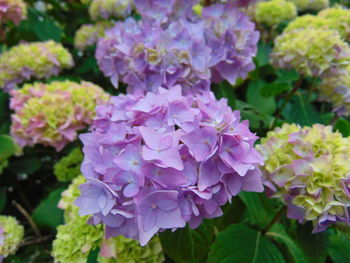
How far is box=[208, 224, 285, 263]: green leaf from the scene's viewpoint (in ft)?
2.63

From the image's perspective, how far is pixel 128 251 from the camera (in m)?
0.87

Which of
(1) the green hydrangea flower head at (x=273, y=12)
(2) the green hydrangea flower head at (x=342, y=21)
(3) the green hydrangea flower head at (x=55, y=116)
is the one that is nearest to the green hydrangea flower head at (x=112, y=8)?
(1) the green hydrangea flower head at (x=273, y=12)

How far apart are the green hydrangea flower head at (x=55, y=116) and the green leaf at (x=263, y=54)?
28.5 inches

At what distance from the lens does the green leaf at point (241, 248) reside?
80cm

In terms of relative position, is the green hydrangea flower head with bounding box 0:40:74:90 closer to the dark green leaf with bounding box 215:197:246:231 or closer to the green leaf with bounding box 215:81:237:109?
the green leaf with bounding box 215:81:237:109

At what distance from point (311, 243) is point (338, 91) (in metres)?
0.46

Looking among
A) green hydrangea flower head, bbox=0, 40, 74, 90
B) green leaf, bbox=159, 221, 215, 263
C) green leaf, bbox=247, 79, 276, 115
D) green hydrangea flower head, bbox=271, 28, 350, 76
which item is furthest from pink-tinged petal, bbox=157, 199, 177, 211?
green hydrangea flower head, bbox=0, 40, 74, 90

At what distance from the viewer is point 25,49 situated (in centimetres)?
152

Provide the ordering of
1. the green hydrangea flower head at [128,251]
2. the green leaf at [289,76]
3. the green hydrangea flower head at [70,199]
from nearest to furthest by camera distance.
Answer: the green hydrangea flower head at [128,251] → the green hydrangea flower head at [70,199] → the green leaf at [289,76]

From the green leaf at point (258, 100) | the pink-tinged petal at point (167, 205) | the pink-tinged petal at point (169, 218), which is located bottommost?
the green leaf at point (258, 100)

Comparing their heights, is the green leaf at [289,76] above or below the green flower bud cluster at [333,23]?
below

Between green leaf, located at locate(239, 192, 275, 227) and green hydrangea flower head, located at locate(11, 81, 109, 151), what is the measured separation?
48cm

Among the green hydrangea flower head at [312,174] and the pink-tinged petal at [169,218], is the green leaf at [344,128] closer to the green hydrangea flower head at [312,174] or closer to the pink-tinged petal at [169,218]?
the green hydrangea flower head at [312,174]

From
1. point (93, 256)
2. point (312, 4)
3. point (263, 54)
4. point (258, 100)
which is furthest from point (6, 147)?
point (312, 4)
